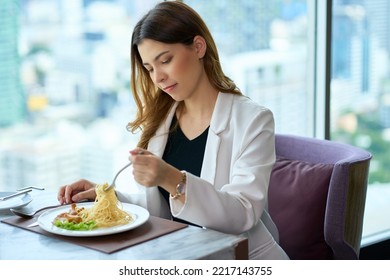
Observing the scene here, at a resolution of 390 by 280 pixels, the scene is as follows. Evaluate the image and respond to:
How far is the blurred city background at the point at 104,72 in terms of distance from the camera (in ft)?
9.11

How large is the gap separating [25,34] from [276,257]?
54.9 inches

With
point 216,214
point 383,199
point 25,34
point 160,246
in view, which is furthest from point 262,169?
point 383,199

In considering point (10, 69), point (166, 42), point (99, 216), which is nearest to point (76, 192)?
point (99, 216)

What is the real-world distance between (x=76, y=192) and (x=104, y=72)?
3.03 ft

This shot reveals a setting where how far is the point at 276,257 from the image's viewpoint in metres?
2.11

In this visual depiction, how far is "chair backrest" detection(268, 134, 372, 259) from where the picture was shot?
2.33 meters

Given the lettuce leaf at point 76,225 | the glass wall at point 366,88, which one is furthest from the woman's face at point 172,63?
the glass wall at point 366,88

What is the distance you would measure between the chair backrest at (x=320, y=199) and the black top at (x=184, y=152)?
44 centimetres

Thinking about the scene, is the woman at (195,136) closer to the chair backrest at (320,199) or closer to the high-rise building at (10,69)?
the chair backrest at (320,199)

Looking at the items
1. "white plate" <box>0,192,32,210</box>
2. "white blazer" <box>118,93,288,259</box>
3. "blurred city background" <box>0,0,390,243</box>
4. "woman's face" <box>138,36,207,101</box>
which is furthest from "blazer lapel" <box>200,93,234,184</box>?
"blurred city background" <box>0,0,390,243</box>

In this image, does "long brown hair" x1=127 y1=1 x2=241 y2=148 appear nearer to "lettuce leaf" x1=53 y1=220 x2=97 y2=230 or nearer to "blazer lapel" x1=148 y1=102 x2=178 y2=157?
"blazer lapel" x1=148 y1=102 x2=178 y2=157

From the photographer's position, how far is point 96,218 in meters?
1.85

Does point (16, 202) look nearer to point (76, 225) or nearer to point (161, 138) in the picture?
point (76, 225)
